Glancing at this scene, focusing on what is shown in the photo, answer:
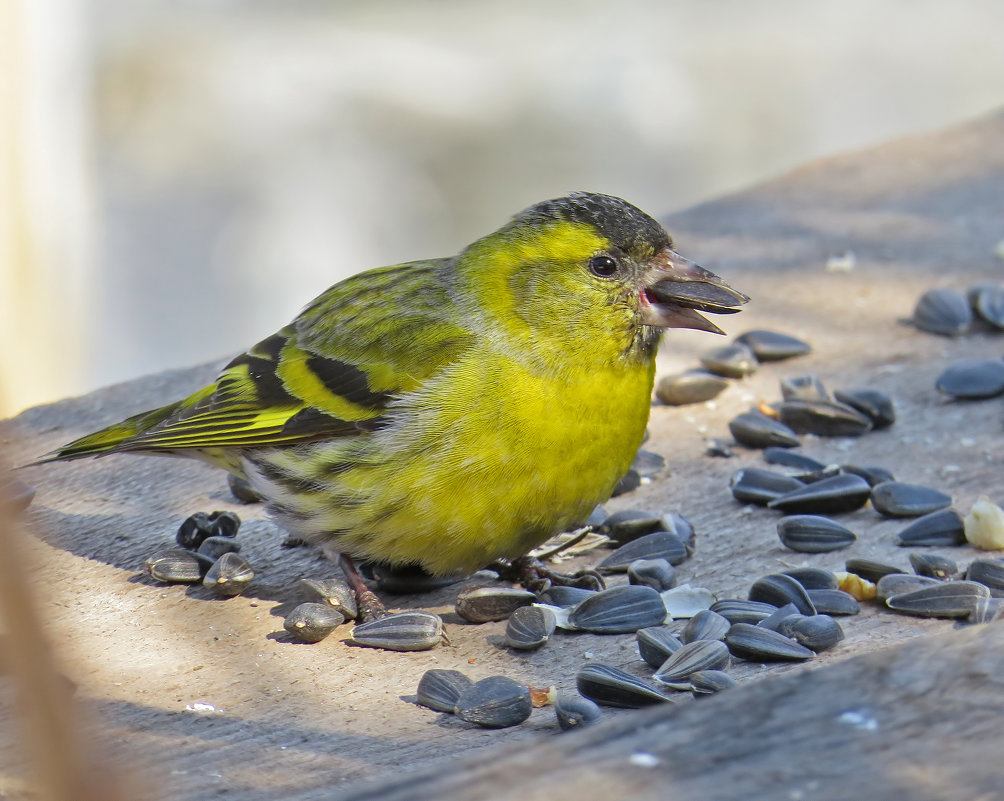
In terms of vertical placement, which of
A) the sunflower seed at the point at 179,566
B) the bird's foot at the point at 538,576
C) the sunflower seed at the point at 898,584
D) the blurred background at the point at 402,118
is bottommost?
the sunflower seed at the point at 898,584

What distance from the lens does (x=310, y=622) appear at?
2730mm

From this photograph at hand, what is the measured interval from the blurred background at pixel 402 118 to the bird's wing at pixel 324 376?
4.97 m

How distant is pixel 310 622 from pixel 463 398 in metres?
0.64

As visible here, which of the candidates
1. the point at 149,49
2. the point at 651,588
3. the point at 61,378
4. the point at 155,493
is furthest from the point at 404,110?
the point at 651,588

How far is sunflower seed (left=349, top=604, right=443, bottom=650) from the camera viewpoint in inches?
108

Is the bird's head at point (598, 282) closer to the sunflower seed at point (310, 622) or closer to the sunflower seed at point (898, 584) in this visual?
the sunflower seed at point (898, 584)

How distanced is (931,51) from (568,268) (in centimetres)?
853

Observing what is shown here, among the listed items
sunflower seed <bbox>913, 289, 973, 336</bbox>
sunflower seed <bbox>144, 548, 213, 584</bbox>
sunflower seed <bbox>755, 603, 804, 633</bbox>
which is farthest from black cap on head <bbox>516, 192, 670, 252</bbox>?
sunflower seed <bbox>913, 289, 973, 336</bbox>

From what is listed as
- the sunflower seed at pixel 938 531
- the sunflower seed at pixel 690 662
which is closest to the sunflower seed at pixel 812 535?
the sunflower seed at pixel 938 531

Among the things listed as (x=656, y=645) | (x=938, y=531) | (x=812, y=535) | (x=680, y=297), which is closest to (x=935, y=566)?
(x=938, y=531)

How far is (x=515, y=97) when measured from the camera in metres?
9.70

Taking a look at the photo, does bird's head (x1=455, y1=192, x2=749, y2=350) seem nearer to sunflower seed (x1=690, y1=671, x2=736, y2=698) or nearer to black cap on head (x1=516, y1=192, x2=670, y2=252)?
black cap on head (x1=516, y1=192, x2=670, y2=252)

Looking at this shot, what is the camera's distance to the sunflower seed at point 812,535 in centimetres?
317

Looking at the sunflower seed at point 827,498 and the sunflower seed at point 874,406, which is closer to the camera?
the sunflower seed at point 827,498
